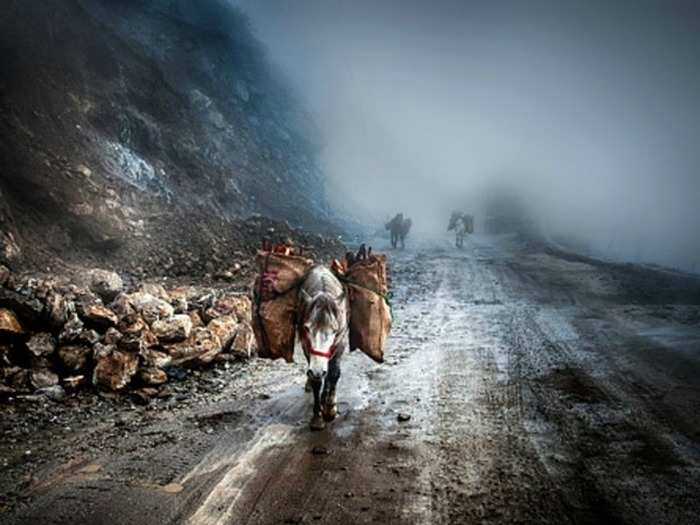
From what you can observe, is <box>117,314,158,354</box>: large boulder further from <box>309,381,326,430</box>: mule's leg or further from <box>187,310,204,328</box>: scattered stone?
<box>309,381,326,430</box>: mule's leg

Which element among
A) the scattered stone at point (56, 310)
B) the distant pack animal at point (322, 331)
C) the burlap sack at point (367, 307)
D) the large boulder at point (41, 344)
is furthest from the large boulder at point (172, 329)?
the burlap sack at point (367, 307)

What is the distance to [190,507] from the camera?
354 centimetres

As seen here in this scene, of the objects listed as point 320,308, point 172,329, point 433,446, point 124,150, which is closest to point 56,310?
point 172,329

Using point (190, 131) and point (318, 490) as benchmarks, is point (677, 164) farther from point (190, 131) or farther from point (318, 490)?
point (318, 490)

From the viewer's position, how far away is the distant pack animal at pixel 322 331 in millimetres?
4543

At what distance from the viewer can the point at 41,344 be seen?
5.62 meters

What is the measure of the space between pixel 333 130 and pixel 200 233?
128ft

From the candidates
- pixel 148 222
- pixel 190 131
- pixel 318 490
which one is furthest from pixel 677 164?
pixel 318 490

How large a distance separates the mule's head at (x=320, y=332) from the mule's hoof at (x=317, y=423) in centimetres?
70

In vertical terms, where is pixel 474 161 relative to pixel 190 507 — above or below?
above

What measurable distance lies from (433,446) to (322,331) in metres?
1.60

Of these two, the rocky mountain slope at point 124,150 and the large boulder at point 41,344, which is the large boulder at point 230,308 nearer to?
the large boulder at point 41,344

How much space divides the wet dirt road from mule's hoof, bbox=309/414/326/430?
9 cm

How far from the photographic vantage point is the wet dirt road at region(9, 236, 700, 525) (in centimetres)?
351
